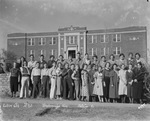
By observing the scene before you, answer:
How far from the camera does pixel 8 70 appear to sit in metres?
8.25

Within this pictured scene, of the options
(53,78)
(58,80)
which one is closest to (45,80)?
(53,78)

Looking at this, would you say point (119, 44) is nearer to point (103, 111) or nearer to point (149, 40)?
point (149, 40)

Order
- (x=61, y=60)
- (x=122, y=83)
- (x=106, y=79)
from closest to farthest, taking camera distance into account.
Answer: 1. (x=122, y=83)
2. (x=106, y=79)
3. (x=61, y=60)

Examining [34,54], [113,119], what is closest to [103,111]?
[113,119]

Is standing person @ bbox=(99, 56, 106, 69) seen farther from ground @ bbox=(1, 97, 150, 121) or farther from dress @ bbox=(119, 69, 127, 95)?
ground @ bbox=(1, 97, 150, 121)

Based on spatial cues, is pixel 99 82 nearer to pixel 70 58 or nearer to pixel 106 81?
pixel 106 81

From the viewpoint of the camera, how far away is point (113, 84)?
288 inches

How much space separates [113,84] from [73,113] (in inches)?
57.6

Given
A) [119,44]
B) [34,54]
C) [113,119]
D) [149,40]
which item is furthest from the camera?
[34,54]

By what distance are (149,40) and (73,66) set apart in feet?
7.24

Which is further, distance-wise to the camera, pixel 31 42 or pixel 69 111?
pixel 31 42

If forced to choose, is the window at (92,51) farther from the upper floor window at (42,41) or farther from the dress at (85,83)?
the upper floor window at (42,41)

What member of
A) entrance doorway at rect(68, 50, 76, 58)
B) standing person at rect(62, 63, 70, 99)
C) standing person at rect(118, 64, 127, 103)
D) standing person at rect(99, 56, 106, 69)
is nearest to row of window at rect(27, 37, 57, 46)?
entrance doorway at rect(68, 50, 76, 58)

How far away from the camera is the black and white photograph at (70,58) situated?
23.1 feet
